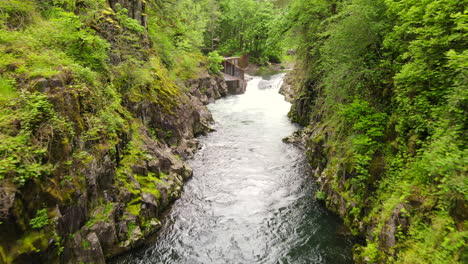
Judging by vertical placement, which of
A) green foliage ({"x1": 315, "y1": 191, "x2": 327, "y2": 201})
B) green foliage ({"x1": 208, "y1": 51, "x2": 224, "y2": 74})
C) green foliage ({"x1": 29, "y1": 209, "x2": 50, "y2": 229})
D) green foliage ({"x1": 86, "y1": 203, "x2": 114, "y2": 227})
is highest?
green foliage ({"x1": 208, "y1": 51, "x2": 224, "y2": 74})

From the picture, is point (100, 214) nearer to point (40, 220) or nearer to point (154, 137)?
point (40, 220)

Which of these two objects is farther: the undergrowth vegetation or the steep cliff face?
the steep cliff face

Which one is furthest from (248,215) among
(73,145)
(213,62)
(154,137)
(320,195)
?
(213,62)

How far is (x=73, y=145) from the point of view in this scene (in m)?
8.12

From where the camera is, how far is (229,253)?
31.2ft

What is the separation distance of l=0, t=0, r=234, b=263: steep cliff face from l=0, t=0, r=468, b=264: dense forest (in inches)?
1.5

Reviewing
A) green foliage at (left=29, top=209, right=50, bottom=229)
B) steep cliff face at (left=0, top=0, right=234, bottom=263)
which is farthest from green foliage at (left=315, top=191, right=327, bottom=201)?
green foliage at (left=29, top=209, right=50, bottom=229)

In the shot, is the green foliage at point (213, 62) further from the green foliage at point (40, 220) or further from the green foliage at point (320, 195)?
the green foliage at point (40, 220)

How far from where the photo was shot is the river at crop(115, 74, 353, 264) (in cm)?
934

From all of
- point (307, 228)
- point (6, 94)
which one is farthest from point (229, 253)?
point (6, 94)

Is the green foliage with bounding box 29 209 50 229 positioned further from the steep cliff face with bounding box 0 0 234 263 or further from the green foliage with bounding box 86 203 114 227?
the green foliage with bounding box 86 203 114 227

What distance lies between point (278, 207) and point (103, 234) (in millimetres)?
7270

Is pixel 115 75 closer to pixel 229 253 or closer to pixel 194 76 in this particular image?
pixel 229 253

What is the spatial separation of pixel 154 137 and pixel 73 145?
7096 millimetres
